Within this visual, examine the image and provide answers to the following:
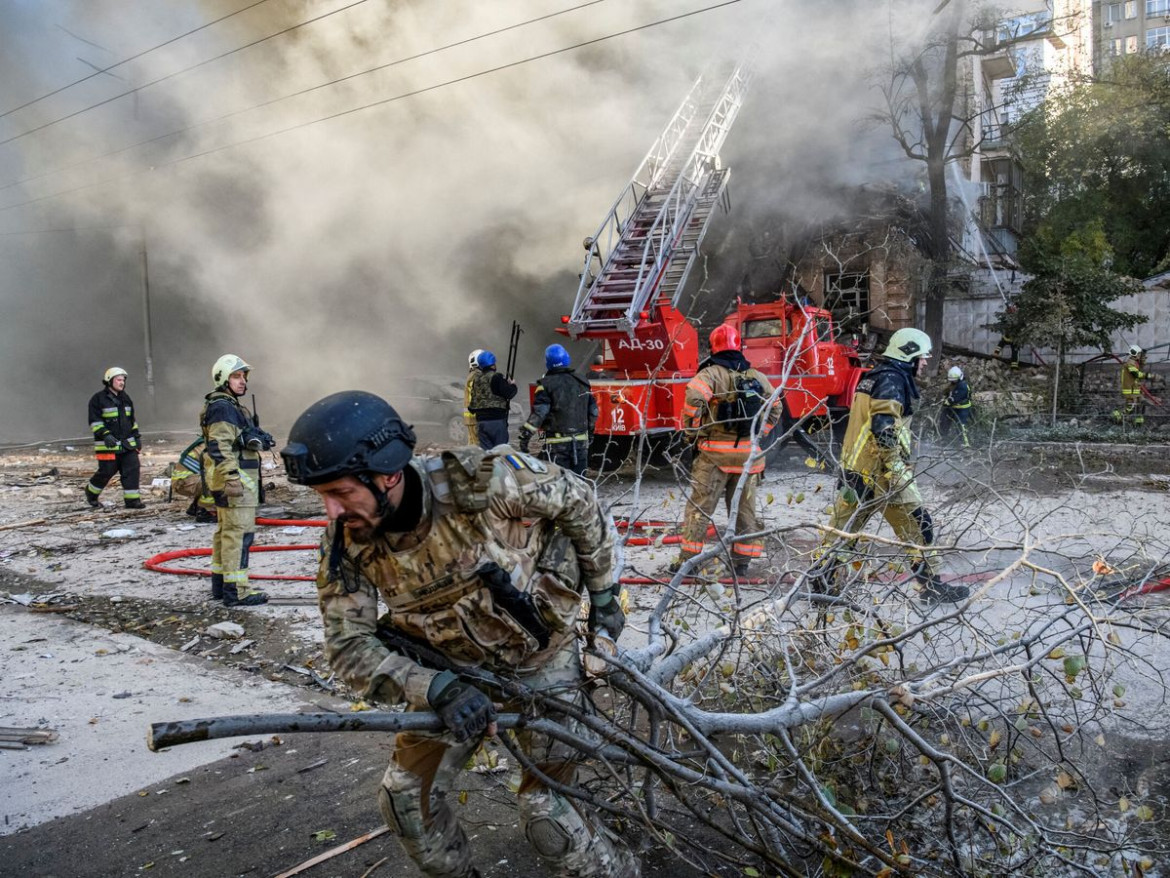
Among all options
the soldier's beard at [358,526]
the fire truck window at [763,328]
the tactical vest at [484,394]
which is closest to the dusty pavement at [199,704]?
the soldier's beard at [358,526]

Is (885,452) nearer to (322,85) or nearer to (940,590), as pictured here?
(940,590)

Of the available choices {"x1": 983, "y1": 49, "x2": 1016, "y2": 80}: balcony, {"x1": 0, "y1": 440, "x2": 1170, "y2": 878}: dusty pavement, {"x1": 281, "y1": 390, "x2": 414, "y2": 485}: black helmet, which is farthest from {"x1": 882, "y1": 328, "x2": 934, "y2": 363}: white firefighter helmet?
{"x1": 983, "y1": 49, "x2": 1016, "y2": 80}: balcony

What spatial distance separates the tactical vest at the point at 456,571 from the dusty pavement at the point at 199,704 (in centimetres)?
100

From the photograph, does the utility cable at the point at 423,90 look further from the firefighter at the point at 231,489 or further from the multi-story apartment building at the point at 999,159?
the firefighter at the point at 231,489

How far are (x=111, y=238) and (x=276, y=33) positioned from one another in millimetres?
7975

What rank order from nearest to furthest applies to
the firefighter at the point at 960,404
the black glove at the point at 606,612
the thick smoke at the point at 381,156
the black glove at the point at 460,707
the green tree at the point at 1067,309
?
the black glove at the point at 460,707 → the black glove at the point at 606,612 → the firefighter at the point at 960,404 → the green tree at the point at 1067,309 → the thick smoke at the point at 381,156

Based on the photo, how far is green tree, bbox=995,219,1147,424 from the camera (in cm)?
1458

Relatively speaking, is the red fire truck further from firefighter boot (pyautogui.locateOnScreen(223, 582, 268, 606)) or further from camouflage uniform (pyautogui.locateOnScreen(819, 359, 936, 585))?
firefighter boot (pyautogui.locateOnScreen(223, 582, 268, 606))

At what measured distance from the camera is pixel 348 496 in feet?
6.43

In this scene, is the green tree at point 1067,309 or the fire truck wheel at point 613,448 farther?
the green tree at point 1067,309

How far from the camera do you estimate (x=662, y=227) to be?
37.5 feet

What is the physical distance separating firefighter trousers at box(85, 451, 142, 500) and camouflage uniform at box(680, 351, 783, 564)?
6593 millimetres

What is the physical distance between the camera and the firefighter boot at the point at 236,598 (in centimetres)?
560

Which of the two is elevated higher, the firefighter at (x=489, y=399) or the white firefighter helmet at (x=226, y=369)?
the white firefighter helmet at (x=226, y=369)
